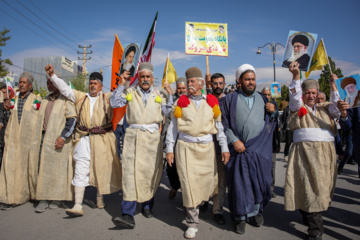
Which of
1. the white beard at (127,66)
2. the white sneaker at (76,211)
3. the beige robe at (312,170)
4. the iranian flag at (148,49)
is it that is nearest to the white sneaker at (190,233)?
the beige robe at (312,170)

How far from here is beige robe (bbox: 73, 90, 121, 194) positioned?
13.1 ft

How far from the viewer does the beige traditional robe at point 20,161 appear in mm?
4098

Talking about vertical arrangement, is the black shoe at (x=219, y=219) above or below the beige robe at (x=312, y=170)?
below

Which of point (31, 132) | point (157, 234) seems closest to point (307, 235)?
point (157, 234)

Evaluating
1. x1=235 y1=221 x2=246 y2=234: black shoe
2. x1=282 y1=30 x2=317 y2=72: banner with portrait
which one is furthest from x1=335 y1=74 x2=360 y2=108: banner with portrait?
x1=235 y1=221 x2=246 y2=234: black shoe

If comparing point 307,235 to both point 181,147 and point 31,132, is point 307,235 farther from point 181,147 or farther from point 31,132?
point 31,132

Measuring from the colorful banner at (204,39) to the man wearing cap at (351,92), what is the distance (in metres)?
3.60

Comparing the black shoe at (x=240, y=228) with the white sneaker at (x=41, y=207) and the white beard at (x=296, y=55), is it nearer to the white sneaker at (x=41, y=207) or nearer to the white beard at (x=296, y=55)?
the white beard at (x=296, y=55)

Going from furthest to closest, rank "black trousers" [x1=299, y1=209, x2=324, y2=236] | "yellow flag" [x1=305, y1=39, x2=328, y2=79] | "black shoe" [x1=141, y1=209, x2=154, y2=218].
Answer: "yellow flag" [x1=305, y1=39, x2=328, y2=79]
"black shoe" [x1=141, y1=209, x2=154, y2=218]
"black trousers" [x1=299, y1=209, x2=324, y2=236]

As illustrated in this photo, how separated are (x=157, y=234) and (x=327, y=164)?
2.36 meters

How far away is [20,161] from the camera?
13.8 feet

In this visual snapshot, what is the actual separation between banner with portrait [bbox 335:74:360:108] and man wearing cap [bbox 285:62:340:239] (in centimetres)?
11

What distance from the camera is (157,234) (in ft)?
10.5

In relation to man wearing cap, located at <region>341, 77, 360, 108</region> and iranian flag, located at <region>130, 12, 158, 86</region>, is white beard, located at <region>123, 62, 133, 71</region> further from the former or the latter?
man wearing cap, located at <region>341, 77, 360, 108</region>
